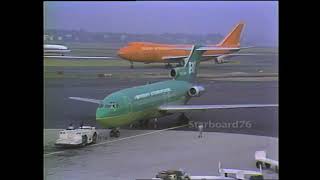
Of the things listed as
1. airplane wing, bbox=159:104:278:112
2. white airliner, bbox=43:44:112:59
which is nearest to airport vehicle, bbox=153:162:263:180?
airplane wing, bbox=159:104:278:112

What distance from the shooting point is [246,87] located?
11.9 feet

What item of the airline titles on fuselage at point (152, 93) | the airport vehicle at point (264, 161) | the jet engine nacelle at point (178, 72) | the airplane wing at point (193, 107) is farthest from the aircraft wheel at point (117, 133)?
the airport vehicle at point (264, 161)

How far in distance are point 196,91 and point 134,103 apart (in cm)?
61

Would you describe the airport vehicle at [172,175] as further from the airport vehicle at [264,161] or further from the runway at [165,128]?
the airport vehicle at [264,161]

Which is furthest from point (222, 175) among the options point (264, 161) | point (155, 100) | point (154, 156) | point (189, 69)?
point (189, 69)

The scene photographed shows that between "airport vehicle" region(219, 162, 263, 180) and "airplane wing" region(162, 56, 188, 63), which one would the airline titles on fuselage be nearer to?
"airplane wing" region(162, 56, 188, 63)

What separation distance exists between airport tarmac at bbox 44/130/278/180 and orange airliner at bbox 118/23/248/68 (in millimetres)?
612

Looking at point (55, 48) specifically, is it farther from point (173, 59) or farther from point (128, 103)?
point (173, 59)

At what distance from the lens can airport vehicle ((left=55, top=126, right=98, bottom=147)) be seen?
11.0 feet

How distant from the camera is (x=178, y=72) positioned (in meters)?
3.74
